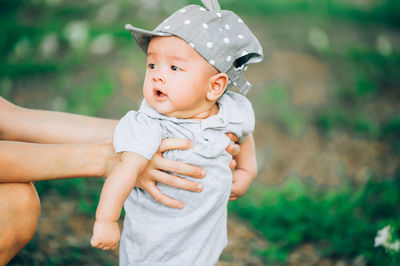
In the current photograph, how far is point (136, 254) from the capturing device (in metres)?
1.71

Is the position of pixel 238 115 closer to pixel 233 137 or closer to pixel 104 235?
pixel 233 137

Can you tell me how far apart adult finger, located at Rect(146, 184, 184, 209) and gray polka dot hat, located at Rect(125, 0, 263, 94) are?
541mm

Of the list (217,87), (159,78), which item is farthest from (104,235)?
(217,87)

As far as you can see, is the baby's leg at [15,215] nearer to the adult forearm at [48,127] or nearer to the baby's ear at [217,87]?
the adult forearm at [48,127]

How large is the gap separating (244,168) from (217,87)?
0.51 metres

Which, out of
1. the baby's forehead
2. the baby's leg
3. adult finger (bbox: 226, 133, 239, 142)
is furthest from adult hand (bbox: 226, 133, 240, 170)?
the baby's leg

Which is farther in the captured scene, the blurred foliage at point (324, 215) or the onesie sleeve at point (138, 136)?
the blurred foliage at point (324, 215)

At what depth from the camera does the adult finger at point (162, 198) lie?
1666 millimetres

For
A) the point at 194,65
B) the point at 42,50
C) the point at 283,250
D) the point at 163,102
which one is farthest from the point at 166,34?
the point at 42,50

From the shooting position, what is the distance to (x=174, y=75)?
5.26 feet

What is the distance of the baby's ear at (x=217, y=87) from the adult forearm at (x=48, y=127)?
0.60 meters

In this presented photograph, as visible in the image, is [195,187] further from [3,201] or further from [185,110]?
[3,201]

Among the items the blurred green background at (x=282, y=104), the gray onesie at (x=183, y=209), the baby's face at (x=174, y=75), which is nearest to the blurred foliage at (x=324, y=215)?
the blurred green background at (x=282, y=104)

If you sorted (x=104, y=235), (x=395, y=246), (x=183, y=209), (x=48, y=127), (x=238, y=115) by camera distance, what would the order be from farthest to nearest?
1. (x=395, y=246)
2. (x=48, y=127)
3. (x=238, y=115)
4. (x=183, y=209)
5. (x=104, y=235)
